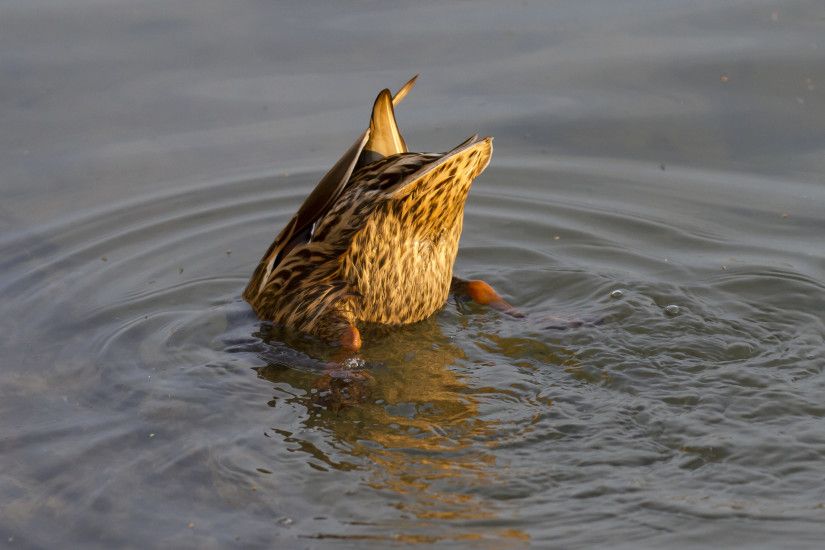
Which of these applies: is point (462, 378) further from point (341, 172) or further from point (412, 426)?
point (341, 172)

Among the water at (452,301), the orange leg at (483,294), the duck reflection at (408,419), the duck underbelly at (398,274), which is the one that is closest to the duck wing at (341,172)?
the duck underbelly at (398,274)

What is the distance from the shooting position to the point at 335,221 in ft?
22.0

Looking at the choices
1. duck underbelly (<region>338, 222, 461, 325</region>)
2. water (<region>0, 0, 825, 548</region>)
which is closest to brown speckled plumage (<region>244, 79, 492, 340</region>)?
duck underbelly (<region>338, 222, 461, 325</region>)

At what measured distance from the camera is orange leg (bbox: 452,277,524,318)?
7227 mm

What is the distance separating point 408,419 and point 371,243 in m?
1.10

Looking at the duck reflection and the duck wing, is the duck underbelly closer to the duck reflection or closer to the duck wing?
the duck reflection

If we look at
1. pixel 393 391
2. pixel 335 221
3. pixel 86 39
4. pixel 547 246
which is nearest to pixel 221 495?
pixel 393 391

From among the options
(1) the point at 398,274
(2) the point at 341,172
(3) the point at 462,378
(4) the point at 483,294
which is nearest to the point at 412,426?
(3) the point at 462,378

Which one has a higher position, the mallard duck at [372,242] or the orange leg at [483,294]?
the mallard duck at [372,242]

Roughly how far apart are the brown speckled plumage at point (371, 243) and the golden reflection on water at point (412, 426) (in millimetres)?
268

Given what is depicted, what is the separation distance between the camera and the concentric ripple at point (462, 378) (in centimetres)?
518

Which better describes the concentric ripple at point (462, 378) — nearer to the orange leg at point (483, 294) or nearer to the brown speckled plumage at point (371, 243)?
the orange leg at point (483, 294)

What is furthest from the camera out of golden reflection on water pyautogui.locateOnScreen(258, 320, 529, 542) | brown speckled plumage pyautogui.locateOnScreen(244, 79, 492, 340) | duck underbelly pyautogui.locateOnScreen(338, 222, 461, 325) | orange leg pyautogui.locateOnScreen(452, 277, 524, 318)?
orange leg pyautogui.locateOnScreen(452, 277, 524, 318)

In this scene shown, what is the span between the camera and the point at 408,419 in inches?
233
